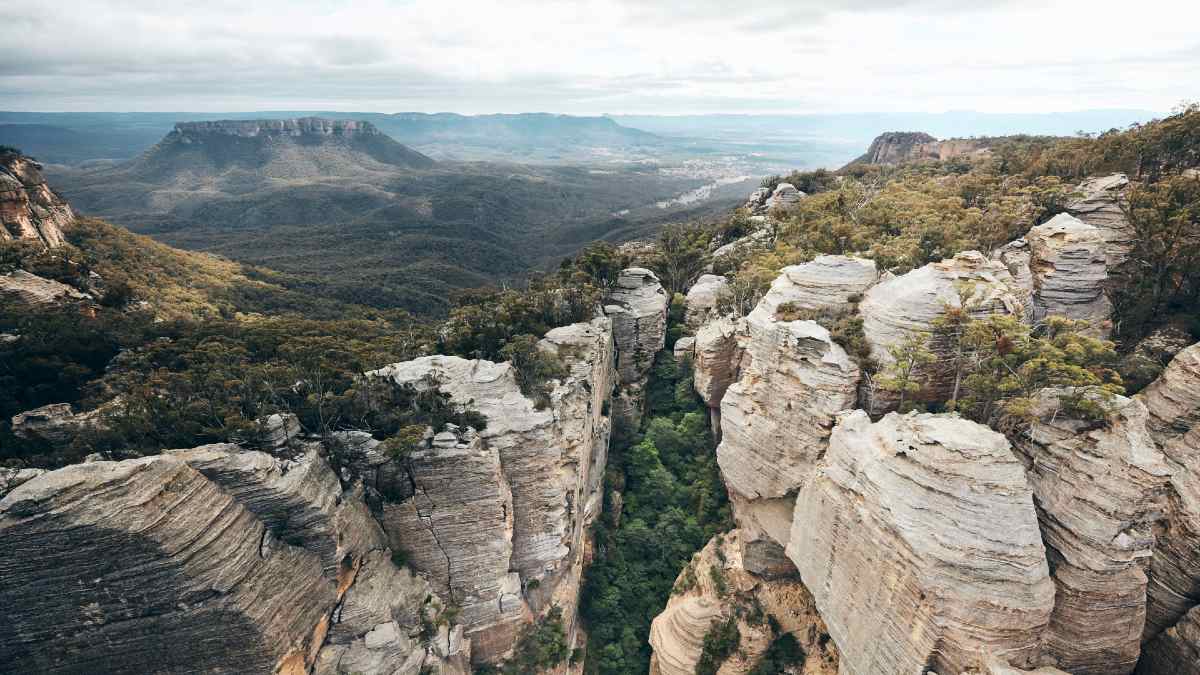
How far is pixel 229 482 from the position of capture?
56.3 feet

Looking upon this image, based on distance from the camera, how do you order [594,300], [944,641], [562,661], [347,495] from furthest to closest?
[594,300] < [562,661] < [347,495] < [944,641]

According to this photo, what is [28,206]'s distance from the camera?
1507 inches

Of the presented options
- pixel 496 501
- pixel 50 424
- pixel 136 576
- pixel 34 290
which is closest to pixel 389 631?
pixel 496 501

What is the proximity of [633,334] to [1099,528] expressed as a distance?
2756cm

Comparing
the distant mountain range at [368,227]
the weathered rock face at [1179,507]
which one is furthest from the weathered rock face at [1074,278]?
the distant mountain range at [368,227]

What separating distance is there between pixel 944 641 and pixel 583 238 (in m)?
134

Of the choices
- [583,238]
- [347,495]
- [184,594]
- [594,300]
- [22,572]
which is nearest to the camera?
[22,572]

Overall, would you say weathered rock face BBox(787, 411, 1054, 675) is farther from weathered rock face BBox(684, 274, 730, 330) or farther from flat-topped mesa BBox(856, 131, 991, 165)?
flat-topped mesa BBox(856, 131, 991, 165)

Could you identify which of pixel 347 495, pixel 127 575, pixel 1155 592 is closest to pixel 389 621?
pixel 347 495

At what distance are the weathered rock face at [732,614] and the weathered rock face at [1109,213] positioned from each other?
24.8 m

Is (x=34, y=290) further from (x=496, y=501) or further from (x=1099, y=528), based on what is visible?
(x=1099, y=528)

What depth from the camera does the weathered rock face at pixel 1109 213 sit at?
27.4 metres

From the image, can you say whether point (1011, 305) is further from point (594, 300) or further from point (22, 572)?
point (22, 572)

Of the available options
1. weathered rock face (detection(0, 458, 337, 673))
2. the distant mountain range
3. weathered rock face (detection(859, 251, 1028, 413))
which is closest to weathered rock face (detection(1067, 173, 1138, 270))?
weathered rock face (detection(859, 251, 1028, 413))
